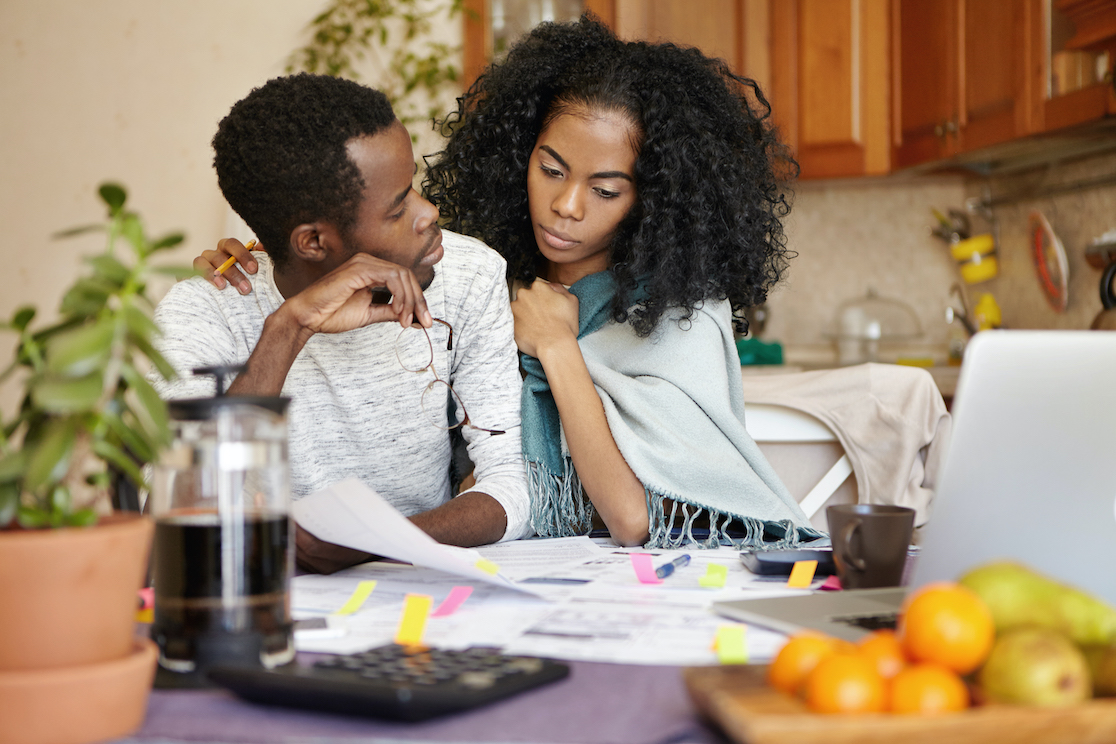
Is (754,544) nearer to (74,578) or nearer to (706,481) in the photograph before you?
(706,481)

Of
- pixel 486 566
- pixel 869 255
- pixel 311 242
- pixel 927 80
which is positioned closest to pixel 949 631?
pixel 486 566

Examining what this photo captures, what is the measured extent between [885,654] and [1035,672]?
3.0 inches

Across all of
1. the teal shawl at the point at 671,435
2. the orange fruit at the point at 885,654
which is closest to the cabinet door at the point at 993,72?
the teal shawl at the point at 671,435

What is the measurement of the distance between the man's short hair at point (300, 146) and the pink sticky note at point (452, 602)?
580mm

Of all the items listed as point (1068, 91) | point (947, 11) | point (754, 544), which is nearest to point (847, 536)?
point (754, 544)

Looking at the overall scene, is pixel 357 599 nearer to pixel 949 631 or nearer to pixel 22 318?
pixel 22 318

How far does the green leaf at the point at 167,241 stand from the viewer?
A: 1.85 ft

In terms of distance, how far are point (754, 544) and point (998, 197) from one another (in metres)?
2.55

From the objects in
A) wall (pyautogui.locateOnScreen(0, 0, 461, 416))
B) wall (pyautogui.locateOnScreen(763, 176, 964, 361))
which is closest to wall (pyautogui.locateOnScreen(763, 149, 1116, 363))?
wall (pyautogui.locateOnScreen(763, 176, 964, 361))

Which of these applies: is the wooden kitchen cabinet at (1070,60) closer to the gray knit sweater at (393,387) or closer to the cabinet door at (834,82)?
the cabinet door at (834,82)

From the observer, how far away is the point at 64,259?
11.9ft

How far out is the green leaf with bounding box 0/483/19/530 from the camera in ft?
1.77

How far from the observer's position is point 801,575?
0.96 meters

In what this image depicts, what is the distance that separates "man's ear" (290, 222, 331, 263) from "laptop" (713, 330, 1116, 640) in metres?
0.80
